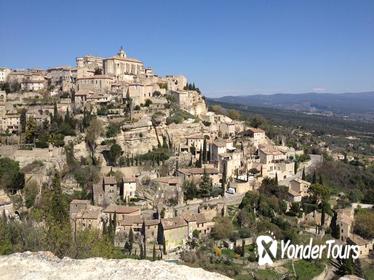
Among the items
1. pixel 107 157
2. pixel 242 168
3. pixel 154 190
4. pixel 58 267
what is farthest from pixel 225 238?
pixel 58 267

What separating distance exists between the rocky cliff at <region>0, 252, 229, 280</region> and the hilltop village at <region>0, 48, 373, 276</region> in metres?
14.2

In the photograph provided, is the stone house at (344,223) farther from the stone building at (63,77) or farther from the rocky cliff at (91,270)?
the stone building at (63,77)

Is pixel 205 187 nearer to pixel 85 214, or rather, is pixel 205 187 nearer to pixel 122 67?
pixel 85 214

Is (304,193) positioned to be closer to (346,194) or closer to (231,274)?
(346,194)

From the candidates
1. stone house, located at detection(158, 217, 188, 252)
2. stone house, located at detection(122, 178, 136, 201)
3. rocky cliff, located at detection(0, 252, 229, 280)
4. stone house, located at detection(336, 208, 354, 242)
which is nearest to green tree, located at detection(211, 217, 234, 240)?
stone house, located at detection(158, 217, 188, 252)

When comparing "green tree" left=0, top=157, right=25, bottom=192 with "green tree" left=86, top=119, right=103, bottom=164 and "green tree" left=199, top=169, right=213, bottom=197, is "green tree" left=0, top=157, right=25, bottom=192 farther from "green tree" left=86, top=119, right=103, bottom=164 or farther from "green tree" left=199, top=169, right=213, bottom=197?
"green tree" left=199, top=169, right=213, bottom=197

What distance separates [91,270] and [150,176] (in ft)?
90.2

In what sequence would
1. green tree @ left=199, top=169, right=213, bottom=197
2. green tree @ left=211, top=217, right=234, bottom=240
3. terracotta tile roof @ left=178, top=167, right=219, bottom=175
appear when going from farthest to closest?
terracotta tile roof @ left=178, top=167, right=219, bottom=175 < green tree @ left=199, top=169, right=213, bottom=197 < green tree @ left=211, top=217, right=234, bottom=240

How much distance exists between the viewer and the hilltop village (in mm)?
29812

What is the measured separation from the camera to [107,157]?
37406mm

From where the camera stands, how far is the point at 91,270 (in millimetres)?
7902

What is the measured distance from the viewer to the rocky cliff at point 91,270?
7531 millimetres

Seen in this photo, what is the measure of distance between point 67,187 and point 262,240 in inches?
631

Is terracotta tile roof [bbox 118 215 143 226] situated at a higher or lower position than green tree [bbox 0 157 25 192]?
lower
